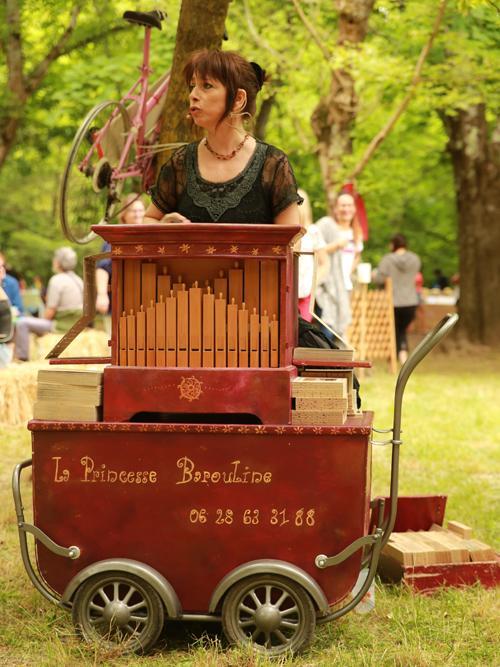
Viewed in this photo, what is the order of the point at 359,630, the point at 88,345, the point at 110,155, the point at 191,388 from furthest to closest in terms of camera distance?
the point at 88,345 → the point at 110,155 → the point at 359,630 → the point at 191,388

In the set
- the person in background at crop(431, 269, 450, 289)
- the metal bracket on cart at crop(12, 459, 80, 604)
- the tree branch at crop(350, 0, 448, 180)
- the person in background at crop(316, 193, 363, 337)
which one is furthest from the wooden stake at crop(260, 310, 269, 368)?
the person in background at crop(431, 269, 450, 289)

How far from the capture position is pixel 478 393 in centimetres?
1231

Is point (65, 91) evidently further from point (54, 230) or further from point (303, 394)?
point (54, 230)

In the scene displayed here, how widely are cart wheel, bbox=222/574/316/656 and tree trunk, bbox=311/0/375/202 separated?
1180 centimetres

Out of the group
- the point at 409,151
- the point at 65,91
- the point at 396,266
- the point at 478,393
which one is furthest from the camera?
the point at 409,151

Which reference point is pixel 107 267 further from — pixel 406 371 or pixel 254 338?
pixel 406 371

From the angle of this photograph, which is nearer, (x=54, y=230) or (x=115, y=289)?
(x=115, y=289)

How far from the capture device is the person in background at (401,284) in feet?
49.6

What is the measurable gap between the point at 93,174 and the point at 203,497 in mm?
3147

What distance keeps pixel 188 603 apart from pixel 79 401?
2.61 feet

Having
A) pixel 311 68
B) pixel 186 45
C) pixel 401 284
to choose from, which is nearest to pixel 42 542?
pixel 186 45

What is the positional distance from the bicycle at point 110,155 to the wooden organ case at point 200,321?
243 cm

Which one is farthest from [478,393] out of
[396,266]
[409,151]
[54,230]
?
[54,230]

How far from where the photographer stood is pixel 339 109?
15.4 m
